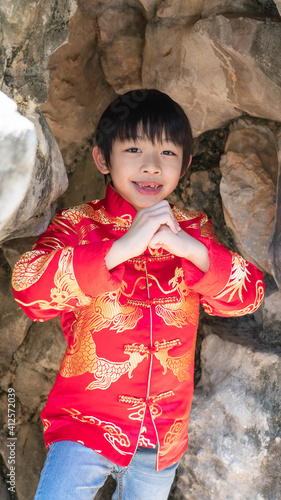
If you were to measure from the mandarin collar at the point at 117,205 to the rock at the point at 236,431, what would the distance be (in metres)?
0.57

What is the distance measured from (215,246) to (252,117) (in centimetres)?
57

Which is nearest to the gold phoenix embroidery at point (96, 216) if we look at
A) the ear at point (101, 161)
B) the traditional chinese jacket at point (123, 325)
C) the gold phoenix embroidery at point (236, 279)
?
the traditional chinese jacket at point (123, 325)

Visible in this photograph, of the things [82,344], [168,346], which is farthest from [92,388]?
[168,346]

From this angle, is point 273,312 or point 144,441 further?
point 273,312

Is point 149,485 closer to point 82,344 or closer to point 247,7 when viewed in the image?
point 82,344

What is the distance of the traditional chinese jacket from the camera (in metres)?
1.51

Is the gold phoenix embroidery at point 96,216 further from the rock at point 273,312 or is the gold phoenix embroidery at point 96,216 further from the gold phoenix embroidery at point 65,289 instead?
the rock at point 273,312

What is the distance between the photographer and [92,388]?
1.61 meters

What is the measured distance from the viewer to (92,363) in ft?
5.33

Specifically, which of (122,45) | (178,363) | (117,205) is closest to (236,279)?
(178,363)

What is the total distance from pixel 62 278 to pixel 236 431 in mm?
793

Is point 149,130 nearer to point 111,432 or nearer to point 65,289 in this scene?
point 65,289

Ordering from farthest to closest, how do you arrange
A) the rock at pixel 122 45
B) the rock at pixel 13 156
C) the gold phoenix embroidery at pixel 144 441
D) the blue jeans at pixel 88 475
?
the rock at pixel 122 45
the gold phoenix embroidery at pixel 144 441
the blue jeans at pixel 88 475
the rock at pixel 13 156

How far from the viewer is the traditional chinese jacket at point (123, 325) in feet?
4.96
